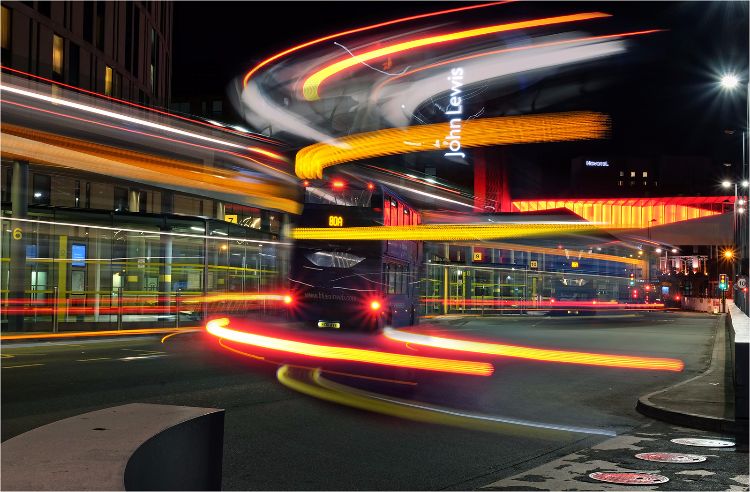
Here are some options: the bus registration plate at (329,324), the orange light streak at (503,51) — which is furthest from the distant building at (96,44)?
the orange light streak at (503,51)

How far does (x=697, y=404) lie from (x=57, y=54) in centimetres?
4319

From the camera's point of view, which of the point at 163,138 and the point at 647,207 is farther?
the point at 647,207

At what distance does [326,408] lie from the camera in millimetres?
10984

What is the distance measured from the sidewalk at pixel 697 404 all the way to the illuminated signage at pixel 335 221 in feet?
40.1

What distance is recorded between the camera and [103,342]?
22.5 metres

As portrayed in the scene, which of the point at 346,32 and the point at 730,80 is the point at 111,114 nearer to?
the point at 346,32

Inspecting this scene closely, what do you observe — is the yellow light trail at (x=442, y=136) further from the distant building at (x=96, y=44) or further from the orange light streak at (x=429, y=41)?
the distant building at (x=96, y=44)

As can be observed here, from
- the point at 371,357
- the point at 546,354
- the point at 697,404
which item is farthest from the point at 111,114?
the point at 697,404

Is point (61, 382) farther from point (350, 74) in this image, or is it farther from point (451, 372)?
point (350, 74)

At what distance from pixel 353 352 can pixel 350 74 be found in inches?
288

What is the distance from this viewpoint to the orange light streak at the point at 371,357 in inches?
654

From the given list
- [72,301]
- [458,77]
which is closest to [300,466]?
[458,77]

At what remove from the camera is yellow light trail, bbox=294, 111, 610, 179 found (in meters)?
20.7

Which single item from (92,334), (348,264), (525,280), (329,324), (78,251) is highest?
(78,251)
